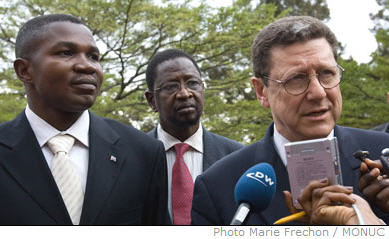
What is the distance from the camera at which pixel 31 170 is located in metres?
2.56

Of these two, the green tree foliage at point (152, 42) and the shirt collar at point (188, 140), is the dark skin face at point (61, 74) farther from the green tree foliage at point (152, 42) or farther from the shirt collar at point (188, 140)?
the green tree foliage at point (152, 42)

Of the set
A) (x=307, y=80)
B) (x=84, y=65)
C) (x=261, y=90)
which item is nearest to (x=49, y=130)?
(x=84, y=65)

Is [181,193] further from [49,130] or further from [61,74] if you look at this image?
[61,74]

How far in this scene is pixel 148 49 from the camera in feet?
36.8

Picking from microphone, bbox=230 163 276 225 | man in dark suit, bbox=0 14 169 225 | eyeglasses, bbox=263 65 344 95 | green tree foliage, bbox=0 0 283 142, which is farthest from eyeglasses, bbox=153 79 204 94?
green tree foliage, bbox=0 0 283 142

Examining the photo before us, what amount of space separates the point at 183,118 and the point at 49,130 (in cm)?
177

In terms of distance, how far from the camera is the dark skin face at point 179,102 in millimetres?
4340

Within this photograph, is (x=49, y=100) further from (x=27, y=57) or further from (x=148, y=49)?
(x=148, y=49)

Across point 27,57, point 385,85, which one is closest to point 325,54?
point 27,57

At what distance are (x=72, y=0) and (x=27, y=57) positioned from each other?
781cm

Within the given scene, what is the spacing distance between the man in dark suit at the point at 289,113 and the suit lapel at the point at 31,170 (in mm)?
759

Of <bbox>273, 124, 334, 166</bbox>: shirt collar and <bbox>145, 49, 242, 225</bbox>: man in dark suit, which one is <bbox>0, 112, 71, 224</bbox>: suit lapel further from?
<bbox>145, 49, 242, 225</bbox>: man in dark suit

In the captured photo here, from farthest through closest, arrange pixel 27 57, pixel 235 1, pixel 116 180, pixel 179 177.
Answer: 1. pixel 235 1
2. pixel 179 177
3. pixel 27 57
4. pixel 116 180

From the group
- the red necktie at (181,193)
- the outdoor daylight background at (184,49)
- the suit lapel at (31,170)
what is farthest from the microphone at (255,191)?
the outdoor daylight background at (184,49)
